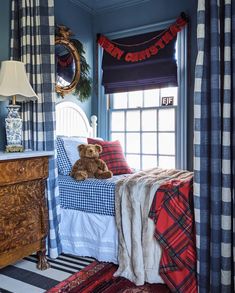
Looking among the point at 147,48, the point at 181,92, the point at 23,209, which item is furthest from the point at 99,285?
the point at 147,48

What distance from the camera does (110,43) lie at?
386cm

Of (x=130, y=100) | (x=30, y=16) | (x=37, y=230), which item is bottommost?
(x=37, y=230)

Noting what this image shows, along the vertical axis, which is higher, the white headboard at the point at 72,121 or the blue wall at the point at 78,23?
the blue wall at the point at 78,23

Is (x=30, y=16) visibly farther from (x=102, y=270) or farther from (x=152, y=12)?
(x=102, y=270)

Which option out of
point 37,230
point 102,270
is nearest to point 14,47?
point 37,230

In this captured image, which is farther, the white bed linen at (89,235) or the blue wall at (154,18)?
Result: the blue wall at (154,18)

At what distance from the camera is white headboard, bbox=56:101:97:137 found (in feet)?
11.2

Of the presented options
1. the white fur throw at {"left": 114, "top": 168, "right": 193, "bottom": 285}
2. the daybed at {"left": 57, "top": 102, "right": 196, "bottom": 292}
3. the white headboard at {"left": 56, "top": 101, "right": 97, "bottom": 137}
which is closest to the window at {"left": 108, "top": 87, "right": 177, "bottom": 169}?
the white headboard at {"left": 56, "top": 101, "right": 97, "bottom": 137}

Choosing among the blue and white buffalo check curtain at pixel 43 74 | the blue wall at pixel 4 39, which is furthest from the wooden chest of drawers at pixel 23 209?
the blue wall at pixel 4 39

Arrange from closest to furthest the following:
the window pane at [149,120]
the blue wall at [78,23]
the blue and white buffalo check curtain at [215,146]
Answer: the blue and white buffalo check curtain at [215,146]
the blue wall at [78,23]
the window pane at [149,120]

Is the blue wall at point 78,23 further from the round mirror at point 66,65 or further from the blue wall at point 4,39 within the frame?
the blue wall at point 4,39

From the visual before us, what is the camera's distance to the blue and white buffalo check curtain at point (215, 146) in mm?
1758

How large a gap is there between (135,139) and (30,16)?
203 centimetres

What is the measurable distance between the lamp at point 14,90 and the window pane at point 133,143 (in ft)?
5.94
